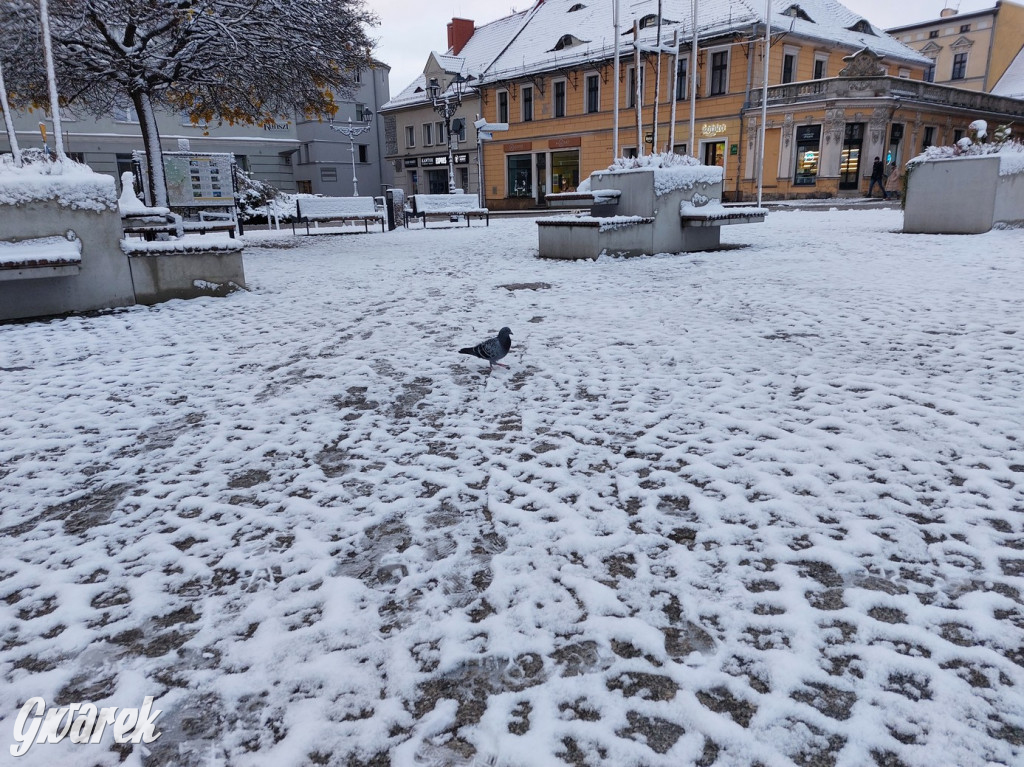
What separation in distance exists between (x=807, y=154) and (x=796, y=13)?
7742mm

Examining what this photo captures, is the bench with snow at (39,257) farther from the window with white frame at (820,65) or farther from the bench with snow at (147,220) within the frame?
the window with white frame at (820,65)

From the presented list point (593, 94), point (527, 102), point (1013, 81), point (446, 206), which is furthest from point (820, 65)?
point (446, 206)

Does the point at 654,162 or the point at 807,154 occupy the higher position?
the point at 807,154

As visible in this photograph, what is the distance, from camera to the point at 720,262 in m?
10.3

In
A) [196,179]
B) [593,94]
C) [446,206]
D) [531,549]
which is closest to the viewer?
[531,549]

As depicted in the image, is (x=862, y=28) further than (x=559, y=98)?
No

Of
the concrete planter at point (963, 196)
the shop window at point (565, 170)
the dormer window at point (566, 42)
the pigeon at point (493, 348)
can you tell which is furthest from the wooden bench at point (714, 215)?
the dormer window at point (566, 42)

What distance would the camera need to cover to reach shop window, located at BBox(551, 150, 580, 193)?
39.1m

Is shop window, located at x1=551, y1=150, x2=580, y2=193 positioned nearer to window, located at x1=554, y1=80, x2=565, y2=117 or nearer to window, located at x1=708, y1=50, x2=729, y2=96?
window, located at x1=554, y1=80, x2=565, y2=117

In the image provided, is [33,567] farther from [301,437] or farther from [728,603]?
[728,603]

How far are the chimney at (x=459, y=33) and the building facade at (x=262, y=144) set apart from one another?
5.86 metres

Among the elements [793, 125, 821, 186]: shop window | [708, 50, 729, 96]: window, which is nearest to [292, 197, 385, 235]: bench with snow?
[708, 50, 729, 96]: window

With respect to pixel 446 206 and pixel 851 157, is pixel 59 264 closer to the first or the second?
pixel 446 206

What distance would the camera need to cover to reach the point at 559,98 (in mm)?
38625
